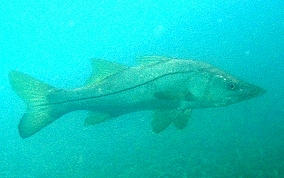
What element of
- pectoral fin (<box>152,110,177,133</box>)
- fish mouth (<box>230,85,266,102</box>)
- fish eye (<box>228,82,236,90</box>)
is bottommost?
pectoral fin (<box>152,110,177,133</box>)

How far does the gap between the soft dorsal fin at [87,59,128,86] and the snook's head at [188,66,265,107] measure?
1212 mm

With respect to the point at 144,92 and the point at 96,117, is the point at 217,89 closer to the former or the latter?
the point at 144,92

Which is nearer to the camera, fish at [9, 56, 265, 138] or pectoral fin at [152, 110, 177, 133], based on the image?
fish at [9, 56, 265, 138]

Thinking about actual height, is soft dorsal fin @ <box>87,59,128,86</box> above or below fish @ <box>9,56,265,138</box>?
above

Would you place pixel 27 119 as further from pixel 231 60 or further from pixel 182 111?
pixel 231 60

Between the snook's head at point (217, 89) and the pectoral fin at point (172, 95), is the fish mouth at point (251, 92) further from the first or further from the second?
the pectoral fin at point (172, 95)

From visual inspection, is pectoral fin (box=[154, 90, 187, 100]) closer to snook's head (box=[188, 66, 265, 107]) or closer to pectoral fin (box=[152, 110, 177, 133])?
snook's head (box=[188, 66, 265, 107])

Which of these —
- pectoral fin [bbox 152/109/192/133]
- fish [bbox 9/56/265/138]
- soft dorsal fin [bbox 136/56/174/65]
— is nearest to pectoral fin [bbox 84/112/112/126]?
fish [bbox 9/56/265/138]

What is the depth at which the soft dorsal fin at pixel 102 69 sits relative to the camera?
4.60m

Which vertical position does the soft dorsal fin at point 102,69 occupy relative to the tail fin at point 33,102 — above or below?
above

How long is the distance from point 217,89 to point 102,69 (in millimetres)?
1858

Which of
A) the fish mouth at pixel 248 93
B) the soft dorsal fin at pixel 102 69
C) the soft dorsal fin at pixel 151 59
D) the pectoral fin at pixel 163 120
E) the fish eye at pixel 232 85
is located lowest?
the pectoral fin at pixel 163 120

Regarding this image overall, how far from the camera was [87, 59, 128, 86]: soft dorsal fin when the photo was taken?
4602 millimetres

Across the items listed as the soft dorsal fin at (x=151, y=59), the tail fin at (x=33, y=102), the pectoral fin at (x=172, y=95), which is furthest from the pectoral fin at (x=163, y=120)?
the tail fin at (x=33, y=102)
